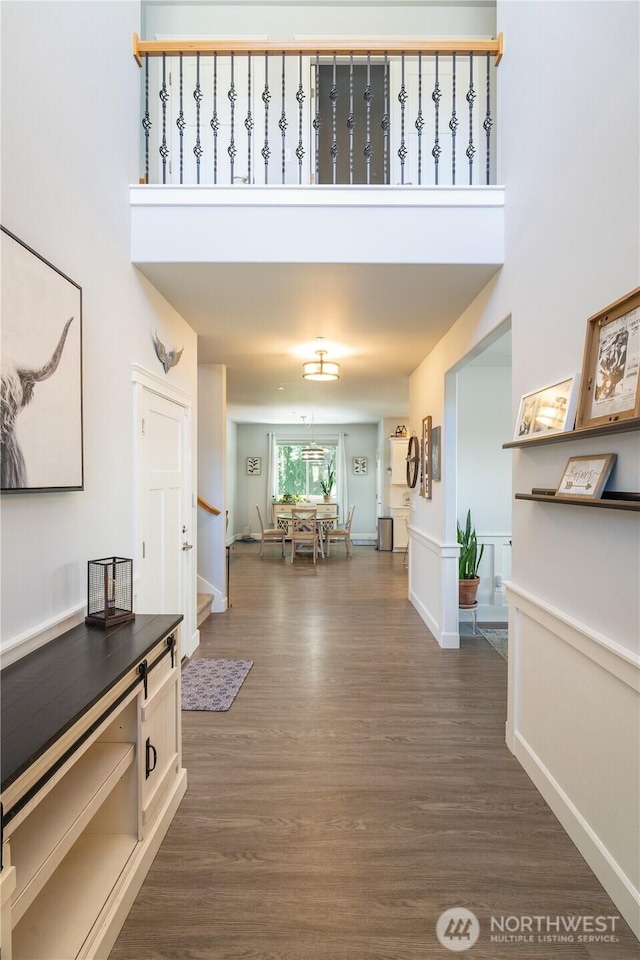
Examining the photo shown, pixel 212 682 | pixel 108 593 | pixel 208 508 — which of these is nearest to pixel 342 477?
pixel 208 508

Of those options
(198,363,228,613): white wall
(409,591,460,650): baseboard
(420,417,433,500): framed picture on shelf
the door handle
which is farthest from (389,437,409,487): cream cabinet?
the door handle

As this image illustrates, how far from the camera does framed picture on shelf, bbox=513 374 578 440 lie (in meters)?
1.83

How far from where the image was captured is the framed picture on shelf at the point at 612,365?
1480 millimetres

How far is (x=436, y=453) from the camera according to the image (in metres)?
4.38

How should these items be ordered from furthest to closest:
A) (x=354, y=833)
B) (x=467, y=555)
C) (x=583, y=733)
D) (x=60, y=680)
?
(x=467, y=555) → (x=354, y=833) → (x=583, y=733) → (x=60, y=680)

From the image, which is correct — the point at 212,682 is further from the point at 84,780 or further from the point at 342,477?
the point at 342,477

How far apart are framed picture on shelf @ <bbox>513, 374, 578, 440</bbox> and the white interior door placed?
6.84 ft

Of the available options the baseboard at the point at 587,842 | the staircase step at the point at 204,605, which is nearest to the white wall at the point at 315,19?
the staircase step at the point at 204,605

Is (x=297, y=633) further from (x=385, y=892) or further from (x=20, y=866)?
(x=20, y=866)

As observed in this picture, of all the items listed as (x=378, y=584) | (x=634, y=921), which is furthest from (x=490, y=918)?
(x=378, y=584)

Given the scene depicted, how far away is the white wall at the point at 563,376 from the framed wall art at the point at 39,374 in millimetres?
1994

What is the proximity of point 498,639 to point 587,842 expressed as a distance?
2.73 m

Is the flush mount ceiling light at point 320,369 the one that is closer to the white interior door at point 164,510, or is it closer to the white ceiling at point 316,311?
the white ceiling at point 316,311

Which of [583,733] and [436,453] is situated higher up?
[436,453]
